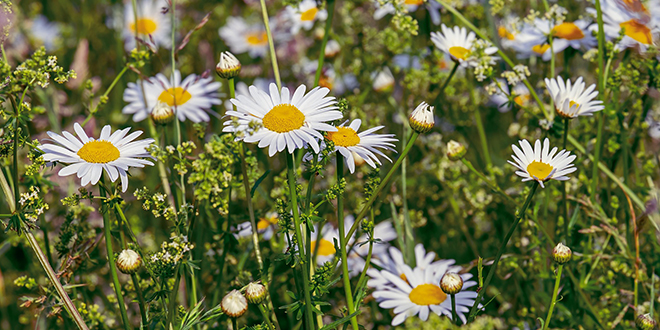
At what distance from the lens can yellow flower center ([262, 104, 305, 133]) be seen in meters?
1.19

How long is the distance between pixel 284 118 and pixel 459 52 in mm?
900

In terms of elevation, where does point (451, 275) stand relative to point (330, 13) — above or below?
below

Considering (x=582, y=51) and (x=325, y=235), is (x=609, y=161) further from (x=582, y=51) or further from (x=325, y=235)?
(x=325, y=235)

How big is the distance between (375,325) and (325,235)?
35 centimetres

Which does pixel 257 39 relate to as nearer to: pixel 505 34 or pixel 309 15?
pixel 309 15

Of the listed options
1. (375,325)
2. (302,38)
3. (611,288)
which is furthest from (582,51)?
(302,38)

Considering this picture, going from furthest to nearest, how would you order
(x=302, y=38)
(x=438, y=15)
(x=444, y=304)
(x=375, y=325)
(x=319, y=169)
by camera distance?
(x=302, y=38) → (x=438, y=15) → (x=375, y=325) → (x=444, y=304) → (x=319, y=169)

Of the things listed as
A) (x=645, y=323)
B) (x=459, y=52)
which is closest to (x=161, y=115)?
(x=459, y=52)

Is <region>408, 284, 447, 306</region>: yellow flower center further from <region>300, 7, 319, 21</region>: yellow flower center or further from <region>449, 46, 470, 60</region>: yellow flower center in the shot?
<region>300, 7, 319, 21</region>: yellow flower center

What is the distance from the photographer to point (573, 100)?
5.24ft

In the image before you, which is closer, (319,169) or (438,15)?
(319,169)

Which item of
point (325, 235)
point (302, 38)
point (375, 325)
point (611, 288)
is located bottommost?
point (611, 288)

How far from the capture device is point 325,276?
48.1 inches

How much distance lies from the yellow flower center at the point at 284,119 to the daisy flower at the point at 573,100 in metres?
0.69
